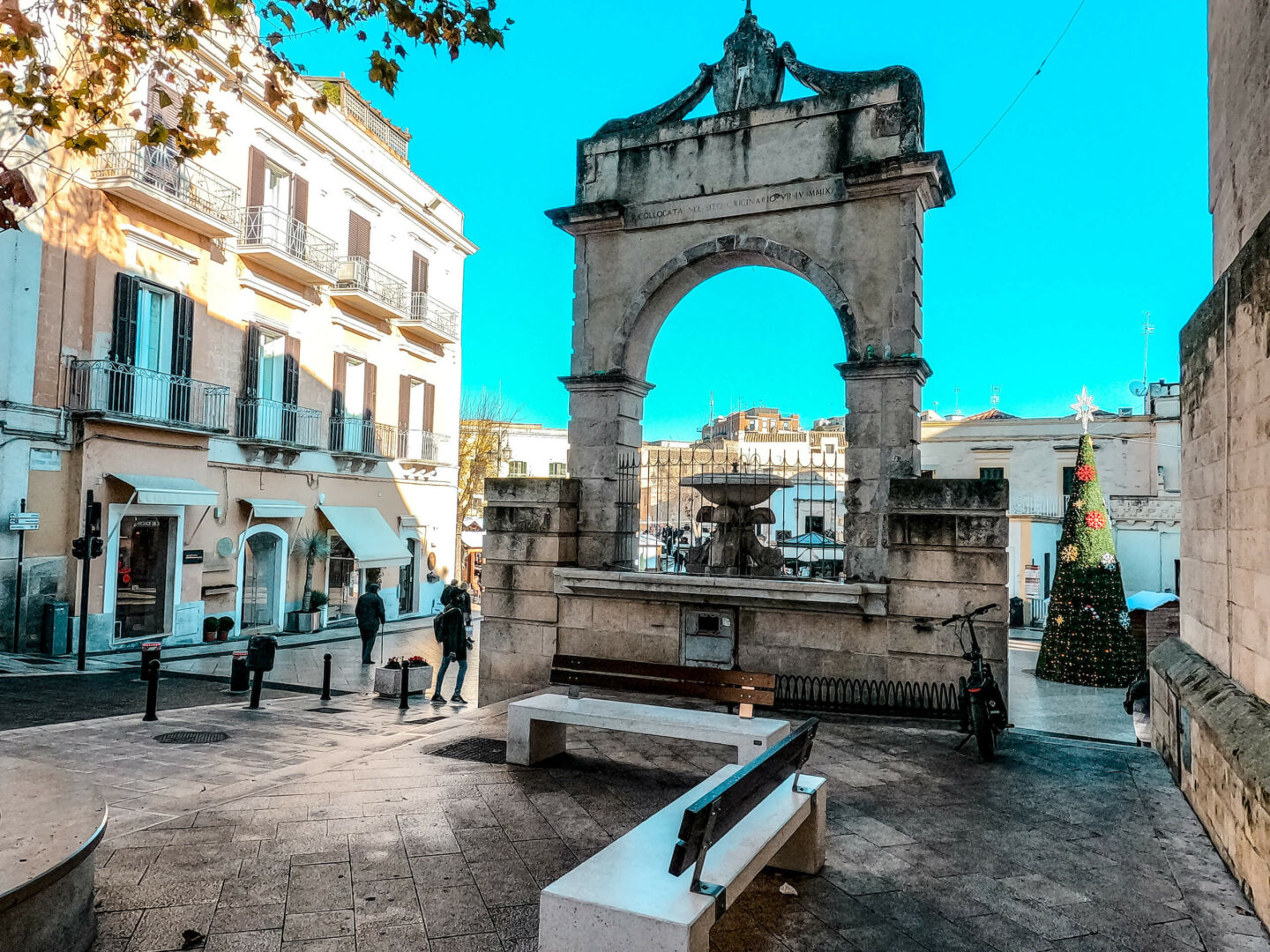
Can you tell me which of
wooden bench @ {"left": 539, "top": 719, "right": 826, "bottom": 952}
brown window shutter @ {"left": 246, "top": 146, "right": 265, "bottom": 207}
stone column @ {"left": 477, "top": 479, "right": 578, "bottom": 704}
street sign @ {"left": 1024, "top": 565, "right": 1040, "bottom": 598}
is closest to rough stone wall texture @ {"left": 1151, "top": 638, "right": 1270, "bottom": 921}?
wooden bench @ {"left": 539, "top": 719, "right": 826, "bottom": 952}

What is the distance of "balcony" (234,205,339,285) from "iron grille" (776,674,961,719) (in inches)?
608

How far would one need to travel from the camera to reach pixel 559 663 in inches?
257

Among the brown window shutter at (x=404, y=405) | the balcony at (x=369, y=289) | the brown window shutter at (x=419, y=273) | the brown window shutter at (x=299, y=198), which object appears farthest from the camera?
the brown window shutter at (x=419, y=273)

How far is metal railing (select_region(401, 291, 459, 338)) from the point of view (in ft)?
81.6

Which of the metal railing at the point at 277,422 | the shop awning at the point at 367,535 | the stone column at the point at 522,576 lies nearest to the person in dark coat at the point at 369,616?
the shop awning at the point at 367,535

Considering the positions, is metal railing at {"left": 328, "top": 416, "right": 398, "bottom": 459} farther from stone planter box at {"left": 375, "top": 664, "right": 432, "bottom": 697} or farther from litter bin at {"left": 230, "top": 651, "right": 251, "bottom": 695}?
stone planter box at {"left": 375, "top": 664, "right": 432, "bottom": 697}

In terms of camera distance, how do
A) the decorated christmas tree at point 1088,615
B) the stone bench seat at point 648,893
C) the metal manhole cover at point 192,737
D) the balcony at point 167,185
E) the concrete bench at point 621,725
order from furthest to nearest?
the balcony at point 167,185 < the decorated christmas tree at point 1088,615 < the metal manhole cover at point 192,737 < the concrete bench at point 621,725 < the stone bench seat at point 648,893

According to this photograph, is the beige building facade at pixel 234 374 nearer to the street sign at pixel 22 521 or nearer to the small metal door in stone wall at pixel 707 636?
the street sign at pixel 22 521

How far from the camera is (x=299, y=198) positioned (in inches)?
798

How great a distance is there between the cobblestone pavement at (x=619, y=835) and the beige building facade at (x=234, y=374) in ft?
33.5

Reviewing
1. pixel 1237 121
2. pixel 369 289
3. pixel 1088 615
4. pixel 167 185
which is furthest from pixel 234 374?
pixel 1237 121

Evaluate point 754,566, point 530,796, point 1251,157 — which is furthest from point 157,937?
point 1251,157

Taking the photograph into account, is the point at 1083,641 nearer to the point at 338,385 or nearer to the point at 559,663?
the point at 559,663

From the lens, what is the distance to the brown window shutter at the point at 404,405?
24.7 metres
